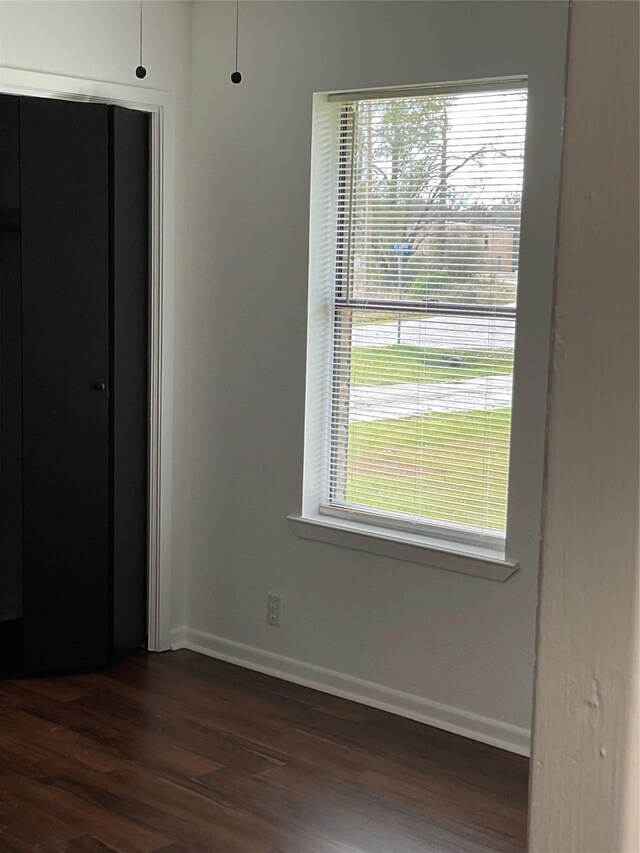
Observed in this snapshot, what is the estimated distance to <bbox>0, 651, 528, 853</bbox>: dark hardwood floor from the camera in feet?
8.96

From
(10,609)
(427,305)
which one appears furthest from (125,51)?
(10,609)

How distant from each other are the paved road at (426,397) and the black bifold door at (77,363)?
0.91m

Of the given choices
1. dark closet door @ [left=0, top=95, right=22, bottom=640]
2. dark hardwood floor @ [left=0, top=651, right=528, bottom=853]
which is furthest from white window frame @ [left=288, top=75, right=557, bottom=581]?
dark closet door @ [left=0, top=95, right=22, bottom=640]

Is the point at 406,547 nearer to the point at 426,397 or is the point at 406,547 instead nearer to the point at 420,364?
the point at 426,397

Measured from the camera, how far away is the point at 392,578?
12.0ft

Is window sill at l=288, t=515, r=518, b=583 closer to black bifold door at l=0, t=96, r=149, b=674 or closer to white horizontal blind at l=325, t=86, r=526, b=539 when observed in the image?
white horizontal blind at l=325, t=86, r=526, b=539

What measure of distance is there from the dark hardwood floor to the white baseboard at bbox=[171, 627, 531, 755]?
51mm

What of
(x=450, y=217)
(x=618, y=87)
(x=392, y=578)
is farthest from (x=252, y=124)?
(x=618, y=87)

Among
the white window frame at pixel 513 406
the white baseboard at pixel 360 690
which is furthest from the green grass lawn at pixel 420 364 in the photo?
the white baseboard at pixel 360 690

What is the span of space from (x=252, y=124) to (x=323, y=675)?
81.8 inches

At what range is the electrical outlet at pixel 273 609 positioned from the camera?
4004 millimetres

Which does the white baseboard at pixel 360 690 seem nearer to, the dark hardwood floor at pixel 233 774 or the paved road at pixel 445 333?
the dark hardwood floor at pixel 233 774

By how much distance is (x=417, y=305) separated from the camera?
11.7 ft

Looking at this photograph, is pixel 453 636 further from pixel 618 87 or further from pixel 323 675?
pixel 618 87
